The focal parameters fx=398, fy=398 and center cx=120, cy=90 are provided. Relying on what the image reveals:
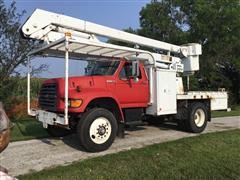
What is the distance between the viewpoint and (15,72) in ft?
56.9

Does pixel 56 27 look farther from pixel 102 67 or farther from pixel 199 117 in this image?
pixel 199 117

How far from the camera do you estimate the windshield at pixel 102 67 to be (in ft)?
35.9

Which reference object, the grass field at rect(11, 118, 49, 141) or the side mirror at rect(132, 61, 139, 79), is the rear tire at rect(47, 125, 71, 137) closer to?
the grass field at rect(11, 118, 49, 141)

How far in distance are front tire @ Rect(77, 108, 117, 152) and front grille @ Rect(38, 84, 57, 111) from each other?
1177 millimetres

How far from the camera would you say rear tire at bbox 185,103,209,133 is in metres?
12.7

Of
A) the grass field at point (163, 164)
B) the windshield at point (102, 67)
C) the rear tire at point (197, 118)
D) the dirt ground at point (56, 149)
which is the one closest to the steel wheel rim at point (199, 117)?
the rear tire at point (197, 118)

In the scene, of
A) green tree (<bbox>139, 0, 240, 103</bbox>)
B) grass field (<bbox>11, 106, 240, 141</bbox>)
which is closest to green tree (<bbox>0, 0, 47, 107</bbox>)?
grass field (<bbox>11, 106, 240, 141</bbox>)

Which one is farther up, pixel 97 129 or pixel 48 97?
pixel 48 97

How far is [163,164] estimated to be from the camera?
810 cm

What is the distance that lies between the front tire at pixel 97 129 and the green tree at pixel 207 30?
16.3 m

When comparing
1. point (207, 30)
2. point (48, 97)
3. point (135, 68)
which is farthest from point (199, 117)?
point (207, 30)

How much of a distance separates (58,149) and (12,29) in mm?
8580

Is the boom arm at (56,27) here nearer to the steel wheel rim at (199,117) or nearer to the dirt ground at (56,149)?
the dirt ground at (56,149)

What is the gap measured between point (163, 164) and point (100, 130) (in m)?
2.09
